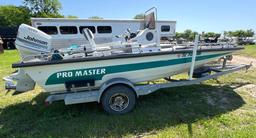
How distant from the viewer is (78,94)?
3.70 m

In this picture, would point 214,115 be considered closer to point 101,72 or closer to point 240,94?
point 240,94

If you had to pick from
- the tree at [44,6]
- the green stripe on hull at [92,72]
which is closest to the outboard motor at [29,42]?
the green stripe on hull at [92,72]

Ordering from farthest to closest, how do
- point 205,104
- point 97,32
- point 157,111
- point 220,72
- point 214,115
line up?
point 97,32 < point 220,72 < point 205,104 < point 157,111 < point 214,115

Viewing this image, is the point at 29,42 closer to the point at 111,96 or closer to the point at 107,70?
the point at 107,70

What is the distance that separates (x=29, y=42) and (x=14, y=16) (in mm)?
52567

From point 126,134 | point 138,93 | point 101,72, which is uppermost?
point 101,72

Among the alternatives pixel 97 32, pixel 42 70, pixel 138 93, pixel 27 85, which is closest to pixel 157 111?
pixel 138 93

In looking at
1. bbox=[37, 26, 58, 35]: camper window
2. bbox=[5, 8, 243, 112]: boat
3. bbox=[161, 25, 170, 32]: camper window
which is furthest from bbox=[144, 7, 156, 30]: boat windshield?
bbox=[161, 25, 170, 32]: camper window

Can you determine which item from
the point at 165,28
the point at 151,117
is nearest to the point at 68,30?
the point at 165,28

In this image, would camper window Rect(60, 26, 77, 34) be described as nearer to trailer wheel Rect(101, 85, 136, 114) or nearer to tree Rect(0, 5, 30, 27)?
trailer wheel Rect(101, 85, 136, 114)

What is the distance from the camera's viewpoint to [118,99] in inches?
146

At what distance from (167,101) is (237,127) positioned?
149 centimetres

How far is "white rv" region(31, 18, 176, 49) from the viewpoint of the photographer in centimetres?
1023

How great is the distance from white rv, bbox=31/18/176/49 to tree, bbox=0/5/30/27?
4246cm
